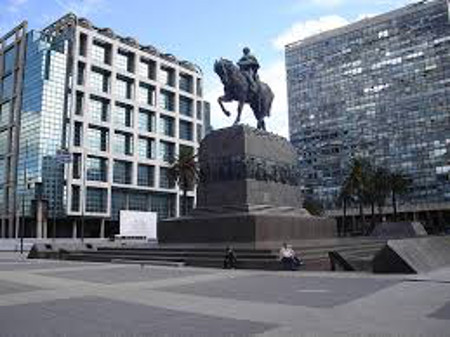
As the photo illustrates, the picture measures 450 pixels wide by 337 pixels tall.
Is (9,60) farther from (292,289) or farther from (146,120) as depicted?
(292,289)

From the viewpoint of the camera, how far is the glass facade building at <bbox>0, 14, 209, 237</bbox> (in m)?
78.7

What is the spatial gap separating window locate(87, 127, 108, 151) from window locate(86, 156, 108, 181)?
6.27 ft

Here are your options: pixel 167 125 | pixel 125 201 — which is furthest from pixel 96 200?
pixel 167 125

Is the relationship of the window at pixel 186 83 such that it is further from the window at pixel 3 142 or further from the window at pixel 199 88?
the window at pixel 3 142

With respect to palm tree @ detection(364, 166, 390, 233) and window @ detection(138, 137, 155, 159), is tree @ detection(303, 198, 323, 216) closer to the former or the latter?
palm tree @ detection(364, 166, 390, 233)

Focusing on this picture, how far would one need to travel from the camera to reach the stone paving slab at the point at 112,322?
337 inches

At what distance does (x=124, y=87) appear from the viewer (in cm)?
9169

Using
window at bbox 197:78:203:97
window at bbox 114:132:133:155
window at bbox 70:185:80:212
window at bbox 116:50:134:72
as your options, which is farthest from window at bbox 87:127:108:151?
window at bbox 197:78:203:97

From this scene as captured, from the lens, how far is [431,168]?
400ft

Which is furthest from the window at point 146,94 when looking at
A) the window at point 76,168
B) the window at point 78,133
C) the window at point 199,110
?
the window at point 76,168

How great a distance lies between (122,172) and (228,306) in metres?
79.3

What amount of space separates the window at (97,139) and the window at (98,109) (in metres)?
1.90

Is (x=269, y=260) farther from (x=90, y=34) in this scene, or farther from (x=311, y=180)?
(x=311, y=180)

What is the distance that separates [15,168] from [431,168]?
314 feet
